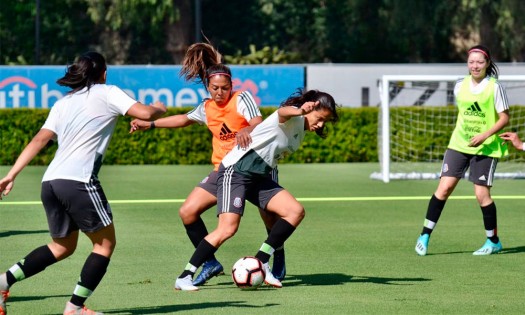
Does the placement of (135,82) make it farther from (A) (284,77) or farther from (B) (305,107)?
(B) (305,107)

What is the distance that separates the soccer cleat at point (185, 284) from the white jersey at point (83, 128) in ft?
5.61

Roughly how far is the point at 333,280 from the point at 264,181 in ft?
3.44

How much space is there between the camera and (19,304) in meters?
8.66

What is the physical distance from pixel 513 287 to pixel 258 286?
6.52ft

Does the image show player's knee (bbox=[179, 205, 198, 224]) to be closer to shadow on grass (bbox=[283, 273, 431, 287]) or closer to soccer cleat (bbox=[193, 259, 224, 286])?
soccer cleat (bbox=[193, 259, 224, 286])

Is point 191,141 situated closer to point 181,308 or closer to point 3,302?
point 181,308

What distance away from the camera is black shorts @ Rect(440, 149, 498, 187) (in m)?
11.5

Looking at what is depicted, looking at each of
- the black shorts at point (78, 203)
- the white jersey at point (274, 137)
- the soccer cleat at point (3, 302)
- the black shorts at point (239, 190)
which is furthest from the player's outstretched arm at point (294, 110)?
the soccer cleat at point (3, 302)

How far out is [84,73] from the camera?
26.0 feet

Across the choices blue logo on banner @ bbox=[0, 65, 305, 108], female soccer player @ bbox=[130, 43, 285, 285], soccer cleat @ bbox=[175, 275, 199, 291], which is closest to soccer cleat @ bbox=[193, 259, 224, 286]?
female soccer player @ bbox=[130, 43, 285, 285]

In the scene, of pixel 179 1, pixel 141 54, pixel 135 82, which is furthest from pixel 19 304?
pixel 141 54

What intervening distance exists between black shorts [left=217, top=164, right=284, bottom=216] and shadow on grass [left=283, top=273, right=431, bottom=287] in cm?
76

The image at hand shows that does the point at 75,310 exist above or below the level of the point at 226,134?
below

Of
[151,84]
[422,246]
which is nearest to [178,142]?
[151,84]
